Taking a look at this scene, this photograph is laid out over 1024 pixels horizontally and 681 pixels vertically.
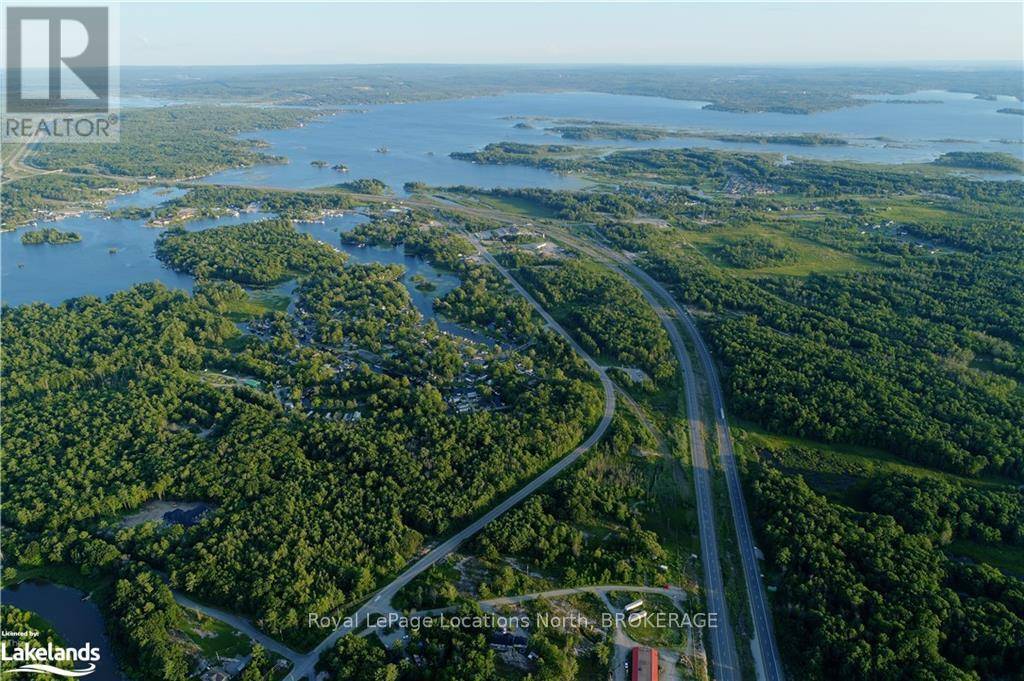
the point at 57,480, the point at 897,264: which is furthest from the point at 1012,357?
the point at 57,480

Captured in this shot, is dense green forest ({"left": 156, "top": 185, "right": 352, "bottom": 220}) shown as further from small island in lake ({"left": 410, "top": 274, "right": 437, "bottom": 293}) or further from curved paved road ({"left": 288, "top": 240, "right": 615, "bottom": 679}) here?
curved paved road ({"left": 288, "top": 240, "right": 615, "bottom": 679})

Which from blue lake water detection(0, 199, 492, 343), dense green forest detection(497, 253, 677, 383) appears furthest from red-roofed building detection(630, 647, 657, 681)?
blue lake water detection(0, 199, 492, 343)

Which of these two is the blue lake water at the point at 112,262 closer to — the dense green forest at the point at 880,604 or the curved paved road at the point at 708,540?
the curved paved road at the point at 708,540

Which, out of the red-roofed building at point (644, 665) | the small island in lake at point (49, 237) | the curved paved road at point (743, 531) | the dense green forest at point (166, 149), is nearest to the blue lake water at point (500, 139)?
the dense green forest at point (166, 149)

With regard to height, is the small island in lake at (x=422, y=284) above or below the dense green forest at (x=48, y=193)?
below

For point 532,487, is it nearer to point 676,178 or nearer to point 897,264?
point 897,264
